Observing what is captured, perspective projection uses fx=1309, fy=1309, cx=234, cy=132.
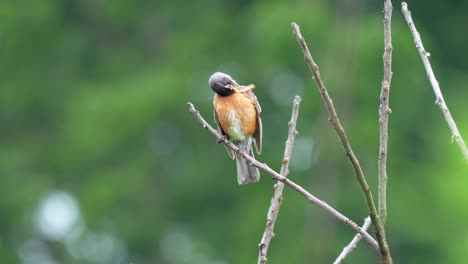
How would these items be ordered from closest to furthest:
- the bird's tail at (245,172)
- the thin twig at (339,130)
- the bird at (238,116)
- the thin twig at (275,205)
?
the thin twig at (339,130) → the thin twig at (275,205) → the bird's tail at (245,172) → the bird at (238,116)

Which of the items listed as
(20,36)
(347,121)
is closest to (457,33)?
(347,121)

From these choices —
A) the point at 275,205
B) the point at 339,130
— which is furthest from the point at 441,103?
the point at 275,205

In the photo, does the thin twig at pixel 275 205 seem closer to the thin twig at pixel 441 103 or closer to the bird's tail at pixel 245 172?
the thin twig at pixel 441 103

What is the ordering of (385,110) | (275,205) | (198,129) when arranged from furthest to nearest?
1. (198,129)
2. (275,205)
3. (385,110)

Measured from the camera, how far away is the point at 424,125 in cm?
1830

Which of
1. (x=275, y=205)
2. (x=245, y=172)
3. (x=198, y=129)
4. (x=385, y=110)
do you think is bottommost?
(x=385, y=110)

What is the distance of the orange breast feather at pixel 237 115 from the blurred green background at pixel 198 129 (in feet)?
25.7

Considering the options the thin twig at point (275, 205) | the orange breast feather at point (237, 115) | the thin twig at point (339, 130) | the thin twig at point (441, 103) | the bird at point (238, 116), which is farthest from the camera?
the orange breast feather at point (237, 115)

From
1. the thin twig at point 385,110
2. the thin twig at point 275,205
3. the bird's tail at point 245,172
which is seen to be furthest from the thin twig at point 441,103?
the bird's tail at point 245,172

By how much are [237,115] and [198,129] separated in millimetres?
12422

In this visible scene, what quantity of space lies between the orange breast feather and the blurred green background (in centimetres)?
784

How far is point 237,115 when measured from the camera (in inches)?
269

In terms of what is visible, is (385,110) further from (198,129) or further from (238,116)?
(198,129)

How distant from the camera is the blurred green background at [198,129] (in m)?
16.9
